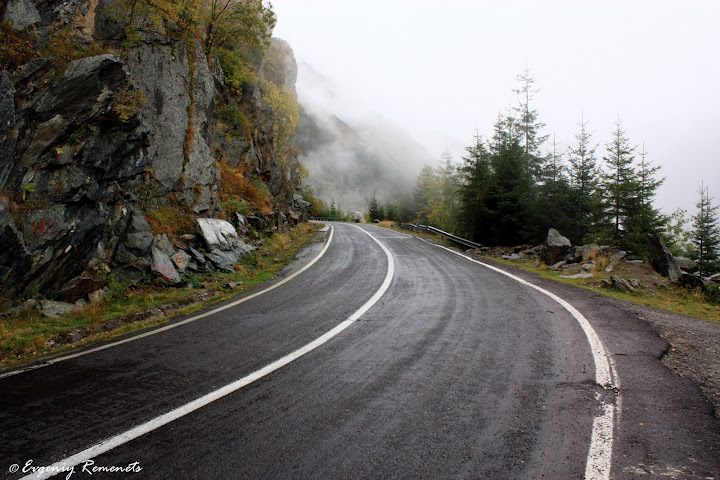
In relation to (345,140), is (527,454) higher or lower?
lower

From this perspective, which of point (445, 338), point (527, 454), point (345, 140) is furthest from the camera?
point (345, 140)

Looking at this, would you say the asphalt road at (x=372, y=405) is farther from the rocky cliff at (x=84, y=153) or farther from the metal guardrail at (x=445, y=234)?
the metal guardrail at (x=445, y=234)

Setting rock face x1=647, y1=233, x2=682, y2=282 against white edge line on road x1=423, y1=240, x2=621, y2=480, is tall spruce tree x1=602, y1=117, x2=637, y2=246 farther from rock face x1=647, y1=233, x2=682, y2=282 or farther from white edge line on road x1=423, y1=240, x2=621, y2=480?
white edge line on road x1=423, y1=240, x2=621, y2=480

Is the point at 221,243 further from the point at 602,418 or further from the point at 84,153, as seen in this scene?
the point at 602,418

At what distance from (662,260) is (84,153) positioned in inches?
603

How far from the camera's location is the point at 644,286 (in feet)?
30.7

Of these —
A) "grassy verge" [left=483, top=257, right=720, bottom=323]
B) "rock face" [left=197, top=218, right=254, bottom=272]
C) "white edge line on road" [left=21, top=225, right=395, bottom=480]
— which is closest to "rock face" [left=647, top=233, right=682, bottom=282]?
"grassy verge" [left=483, top=257, right=720, bottom=323]

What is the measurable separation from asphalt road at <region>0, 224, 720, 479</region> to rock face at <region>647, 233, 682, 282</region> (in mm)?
5645

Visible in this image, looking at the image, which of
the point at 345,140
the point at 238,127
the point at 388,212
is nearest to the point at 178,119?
the point at 238,127

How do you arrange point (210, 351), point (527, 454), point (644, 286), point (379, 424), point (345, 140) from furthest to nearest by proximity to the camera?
point (345, 140) < point (644, 286) < point (210, 351) < point (379, 424) < point (527, 454)

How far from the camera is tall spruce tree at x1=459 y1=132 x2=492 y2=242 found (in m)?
19.7

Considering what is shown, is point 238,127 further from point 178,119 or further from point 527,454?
point 527,454

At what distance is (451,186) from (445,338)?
38.2m

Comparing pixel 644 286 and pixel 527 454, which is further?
pixel 644 286
